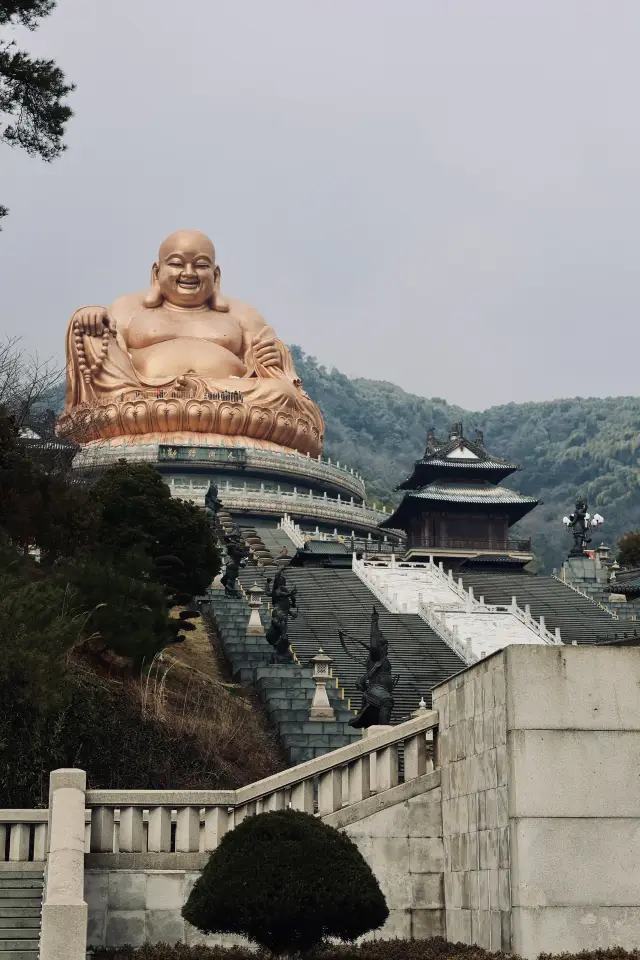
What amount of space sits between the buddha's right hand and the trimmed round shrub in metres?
47.7

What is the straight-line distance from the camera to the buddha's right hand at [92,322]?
2234 inches

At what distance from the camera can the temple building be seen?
48844 mm

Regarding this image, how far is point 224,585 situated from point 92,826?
63.5 ft

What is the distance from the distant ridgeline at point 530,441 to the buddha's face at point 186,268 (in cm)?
3997

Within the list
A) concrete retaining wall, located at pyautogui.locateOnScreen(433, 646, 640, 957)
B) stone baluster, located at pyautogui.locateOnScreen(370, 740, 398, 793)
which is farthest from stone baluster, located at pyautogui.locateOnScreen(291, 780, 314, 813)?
concrete retaining wall, located at pyautogui.locateOnScreen(433, 646, 640, 957)

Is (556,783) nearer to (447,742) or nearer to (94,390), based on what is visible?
(447,742)

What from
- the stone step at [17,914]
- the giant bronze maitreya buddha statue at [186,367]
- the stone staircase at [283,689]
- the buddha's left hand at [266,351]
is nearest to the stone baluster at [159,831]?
the stone step at [17,914]

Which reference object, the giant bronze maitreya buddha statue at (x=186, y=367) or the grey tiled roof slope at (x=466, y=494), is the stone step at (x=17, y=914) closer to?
the grey tiled roof slope at (x=466, y=494)

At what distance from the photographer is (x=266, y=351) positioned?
191 feet

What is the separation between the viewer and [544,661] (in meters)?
11.2

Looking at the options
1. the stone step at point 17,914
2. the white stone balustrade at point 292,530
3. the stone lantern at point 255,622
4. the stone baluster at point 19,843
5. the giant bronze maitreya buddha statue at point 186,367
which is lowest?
the stone step at point 17,914

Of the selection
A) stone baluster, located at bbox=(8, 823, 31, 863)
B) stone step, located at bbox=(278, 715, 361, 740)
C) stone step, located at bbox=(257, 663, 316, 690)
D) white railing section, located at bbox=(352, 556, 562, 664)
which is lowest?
stone baluster, located at bbox=(8, 823, 31, 863)

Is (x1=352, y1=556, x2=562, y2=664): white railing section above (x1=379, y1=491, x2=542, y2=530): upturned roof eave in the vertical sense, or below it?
below

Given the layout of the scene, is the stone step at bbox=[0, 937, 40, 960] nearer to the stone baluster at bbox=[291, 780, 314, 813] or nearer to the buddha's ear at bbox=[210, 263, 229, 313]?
the stone baluster at bbox=[291, 780, 314, 813]
